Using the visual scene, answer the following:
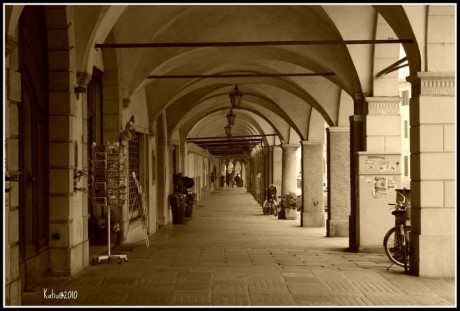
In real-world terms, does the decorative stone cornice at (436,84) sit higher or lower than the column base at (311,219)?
higher

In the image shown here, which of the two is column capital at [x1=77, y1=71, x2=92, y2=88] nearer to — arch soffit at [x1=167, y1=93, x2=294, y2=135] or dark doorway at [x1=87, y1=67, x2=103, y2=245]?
dark doorway at [x1=87, y1=67, x2=103, y2=245]

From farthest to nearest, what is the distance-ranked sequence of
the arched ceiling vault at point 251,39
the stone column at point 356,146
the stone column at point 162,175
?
the stone column at point 162,175 → the stone column at point 356,146 → the arched ceiling vault at point 251,39

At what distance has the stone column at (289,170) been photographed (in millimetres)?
22422

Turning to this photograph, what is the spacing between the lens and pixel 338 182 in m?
15.0

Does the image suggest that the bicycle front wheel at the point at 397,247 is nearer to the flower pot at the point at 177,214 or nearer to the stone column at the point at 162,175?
the stone column at the point at 162,175

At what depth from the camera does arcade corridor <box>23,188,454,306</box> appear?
6.62 metres

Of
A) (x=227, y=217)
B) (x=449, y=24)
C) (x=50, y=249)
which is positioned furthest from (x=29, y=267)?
(x=227, y=217)

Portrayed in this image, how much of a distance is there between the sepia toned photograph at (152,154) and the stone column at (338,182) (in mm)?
32

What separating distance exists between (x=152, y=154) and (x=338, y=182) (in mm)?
4624

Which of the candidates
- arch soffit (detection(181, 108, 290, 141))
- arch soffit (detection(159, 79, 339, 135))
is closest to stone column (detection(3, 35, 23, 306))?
arch soffit (detection(159, 79, 339, 135))

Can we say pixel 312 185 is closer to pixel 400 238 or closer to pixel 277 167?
pixel 277 167

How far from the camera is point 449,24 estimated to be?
821cm

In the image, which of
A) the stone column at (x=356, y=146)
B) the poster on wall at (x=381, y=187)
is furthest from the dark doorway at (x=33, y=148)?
the poster on wall at (x=381, y=187)

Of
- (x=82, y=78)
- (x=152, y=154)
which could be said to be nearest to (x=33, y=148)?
(x=82, y=78)
